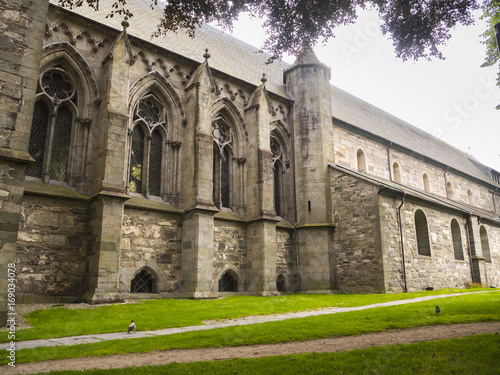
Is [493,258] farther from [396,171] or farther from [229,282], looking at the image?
[229,282]

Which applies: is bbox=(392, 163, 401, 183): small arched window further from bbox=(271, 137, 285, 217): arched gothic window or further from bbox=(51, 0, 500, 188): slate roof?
bbox=(271, 137, 285, 217): arched gothic window

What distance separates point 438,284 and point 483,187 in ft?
74.8

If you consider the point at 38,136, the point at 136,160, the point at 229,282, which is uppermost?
the point at 38,136

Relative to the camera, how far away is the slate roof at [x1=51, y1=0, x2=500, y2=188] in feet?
59.0

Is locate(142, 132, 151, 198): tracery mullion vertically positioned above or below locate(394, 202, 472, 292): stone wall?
above

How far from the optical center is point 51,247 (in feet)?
42.7

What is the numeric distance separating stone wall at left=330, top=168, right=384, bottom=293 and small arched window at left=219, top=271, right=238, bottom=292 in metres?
4.91

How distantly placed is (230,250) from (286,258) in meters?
3.46

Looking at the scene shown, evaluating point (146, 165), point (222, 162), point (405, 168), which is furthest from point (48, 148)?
point (405, 168)

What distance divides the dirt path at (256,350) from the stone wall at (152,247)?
8.18m

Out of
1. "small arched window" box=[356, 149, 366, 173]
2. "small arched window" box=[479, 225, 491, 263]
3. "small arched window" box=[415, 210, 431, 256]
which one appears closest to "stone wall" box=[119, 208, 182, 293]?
"small arched window" box=[415, 210, 431, 256]

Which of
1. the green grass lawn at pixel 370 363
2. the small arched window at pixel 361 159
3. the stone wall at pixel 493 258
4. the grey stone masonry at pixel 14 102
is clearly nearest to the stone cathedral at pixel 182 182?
the grey stone masonry at pixel 14 102

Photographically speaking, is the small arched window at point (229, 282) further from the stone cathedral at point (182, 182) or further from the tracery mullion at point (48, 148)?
the tracery mullion at point (48, 148)

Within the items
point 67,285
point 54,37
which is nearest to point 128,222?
point 67,285
